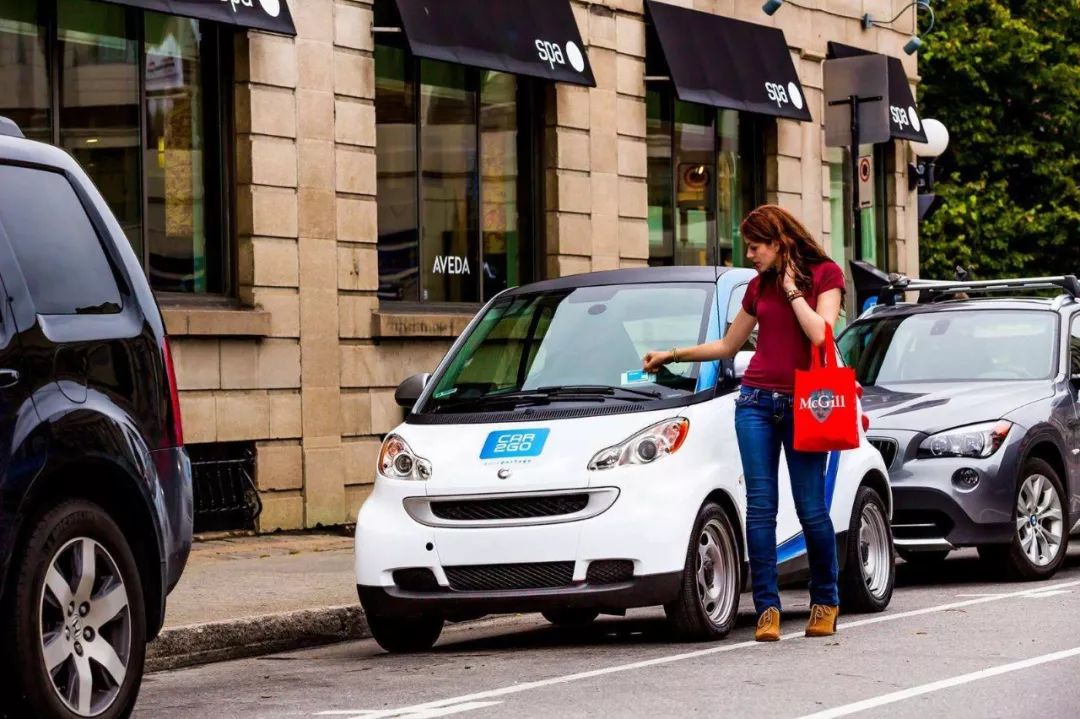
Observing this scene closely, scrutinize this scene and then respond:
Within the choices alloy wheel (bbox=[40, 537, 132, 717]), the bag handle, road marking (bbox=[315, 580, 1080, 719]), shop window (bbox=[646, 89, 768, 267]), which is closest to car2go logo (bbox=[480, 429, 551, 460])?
road marking (bbox=[315, 580, 1080, 719])

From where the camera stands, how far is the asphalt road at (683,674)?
296 inches

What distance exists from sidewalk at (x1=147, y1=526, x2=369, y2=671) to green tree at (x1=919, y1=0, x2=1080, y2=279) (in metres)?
29.8

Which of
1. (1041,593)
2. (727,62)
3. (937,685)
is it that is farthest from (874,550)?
(727,62)

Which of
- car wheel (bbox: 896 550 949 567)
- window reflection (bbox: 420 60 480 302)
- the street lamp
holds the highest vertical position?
the street lamp

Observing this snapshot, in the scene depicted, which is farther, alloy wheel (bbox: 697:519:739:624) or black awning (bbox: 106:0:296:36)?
black awning (bbox: 106:0:296:36)

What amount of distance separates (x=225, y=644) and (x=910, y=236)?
18922mm

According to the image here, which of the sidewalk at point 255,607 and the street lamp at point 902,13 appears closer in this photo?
the sidewalk at point 255,607

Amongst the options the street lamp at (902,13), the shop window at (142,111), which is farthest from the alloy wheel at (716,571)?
the street lamp at (902,13)

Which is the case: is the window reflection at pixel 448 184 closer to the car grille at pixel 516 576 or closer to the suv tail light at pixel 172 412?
the car grille at pixel 516 576

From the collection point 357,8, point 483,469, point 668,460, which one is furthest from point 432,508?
point 357,8

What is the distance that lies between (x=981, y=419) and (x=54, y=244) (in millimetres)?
6785

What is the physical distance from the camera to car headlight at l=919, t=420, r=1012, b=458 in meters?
12.4

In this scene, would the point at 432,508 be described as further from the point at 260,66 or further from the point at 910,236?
the point at 910,236

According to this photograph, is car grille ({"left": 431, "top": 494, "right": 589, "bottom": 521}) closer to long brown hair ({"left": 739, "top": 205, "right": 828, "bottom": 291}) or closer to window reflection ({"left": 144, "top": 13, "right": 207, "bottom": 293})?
long brown hair ({"left": 739, "top": 205, "right": 828, "bottom": 291})
